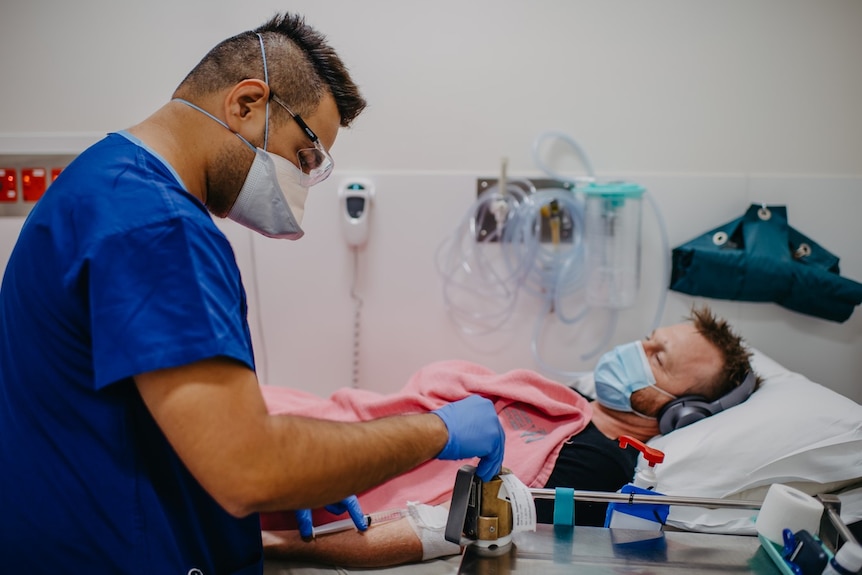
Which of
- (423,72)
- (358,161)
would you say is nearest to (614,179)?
(423,72)

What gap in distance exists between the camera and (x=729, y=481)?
1517 millimetres

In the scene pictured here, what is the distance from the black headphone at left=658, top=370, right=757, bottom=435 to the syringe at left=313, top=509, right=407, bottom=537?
80cm

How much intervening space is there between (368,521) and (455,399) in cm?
47

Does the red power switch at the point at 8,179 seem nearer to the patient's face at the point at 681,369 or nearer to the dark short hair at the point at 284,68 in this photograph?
the dark short hair at the point at 284,68

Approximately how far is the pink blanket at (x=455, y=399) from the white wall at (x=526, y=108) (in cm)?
39

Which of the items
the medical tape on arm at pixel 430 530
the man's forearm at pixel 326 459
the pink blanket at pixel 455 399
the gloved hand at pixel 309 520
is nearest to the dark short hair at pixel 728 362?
the pink blanket at pixel 455 399

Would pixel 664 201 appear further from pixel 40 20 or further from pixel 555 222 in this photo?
pixel 40 20

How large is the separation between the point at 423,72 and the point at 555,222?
2.16 ft

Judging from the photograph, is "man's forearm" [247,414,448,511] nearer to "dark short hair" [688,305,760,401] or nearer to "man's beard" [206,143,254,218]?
"man's beard" [206,143,254,218]

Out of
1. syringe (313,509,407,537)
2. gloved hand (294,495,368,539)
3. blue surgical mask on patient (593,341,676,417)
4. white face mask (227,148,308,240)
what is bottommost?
syringe (313,509,407,537)

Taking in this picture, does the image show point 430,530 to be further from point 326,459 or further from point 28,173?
point 28,173

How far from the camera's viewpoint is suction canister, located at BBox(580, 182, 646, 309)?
2084 mm

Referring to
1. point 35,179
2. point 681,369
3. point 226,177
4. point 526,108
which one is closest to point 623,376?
point 681,369

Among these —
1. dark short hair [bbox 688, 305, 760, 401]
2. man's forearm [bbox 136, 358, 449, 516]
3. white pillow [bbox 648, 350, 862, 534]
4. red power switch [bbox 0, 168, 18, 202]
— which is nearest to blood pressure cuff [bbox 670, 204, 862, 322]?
dark short hair [bbox 688, 305, 760, 401]
